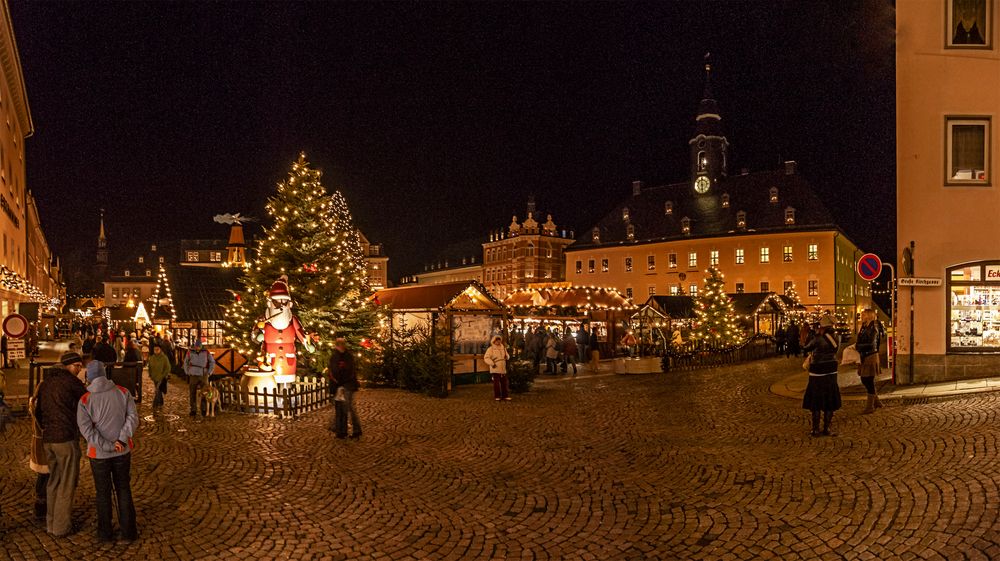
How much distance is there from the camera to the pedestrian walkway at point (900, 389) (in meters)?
13.0

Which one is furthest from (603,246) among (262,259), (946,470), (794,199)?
(946,470)

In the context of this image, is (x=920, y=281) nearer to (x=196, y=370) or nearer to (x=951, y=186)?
(x=951, y=186)

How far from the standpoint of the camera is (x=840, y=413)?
12156 mm

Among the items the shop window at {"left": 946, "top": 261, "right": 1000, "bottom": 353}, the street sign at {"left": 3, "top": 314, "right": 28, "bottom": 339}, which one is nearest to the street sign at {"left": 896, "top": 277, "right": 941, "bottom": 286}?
the shop window at {"left": 946, "top": 261, "right": 1000, "bottom": 353}

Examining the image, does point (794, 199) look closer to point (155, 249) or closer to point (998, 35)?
point (998, 35)

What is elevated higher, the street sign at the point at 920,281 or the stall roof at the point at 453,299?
the street sign at the point at 920,281

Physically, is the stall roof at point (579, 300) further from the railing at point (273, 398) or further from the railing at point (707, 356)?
the railing at point (273, 398)

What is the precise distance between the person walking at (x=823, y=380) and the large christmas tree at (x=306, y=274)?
13168 millimetres

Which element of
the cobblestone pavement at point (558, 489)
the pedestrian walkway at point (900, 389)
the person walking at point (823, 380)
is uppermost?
the person walking at point (823, 380)

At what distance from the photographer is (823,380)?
34.1 ft

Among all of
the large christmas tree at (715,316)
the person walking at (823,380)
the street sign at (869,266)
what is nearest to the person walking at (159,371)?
the person walking at (823,380)

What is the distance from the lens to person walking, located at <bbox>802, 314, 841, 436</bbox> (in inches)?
405

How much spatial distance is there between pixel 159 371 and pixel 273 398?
10.5 feet

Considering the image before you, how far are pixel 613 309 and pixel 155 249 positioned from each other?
85480mm
